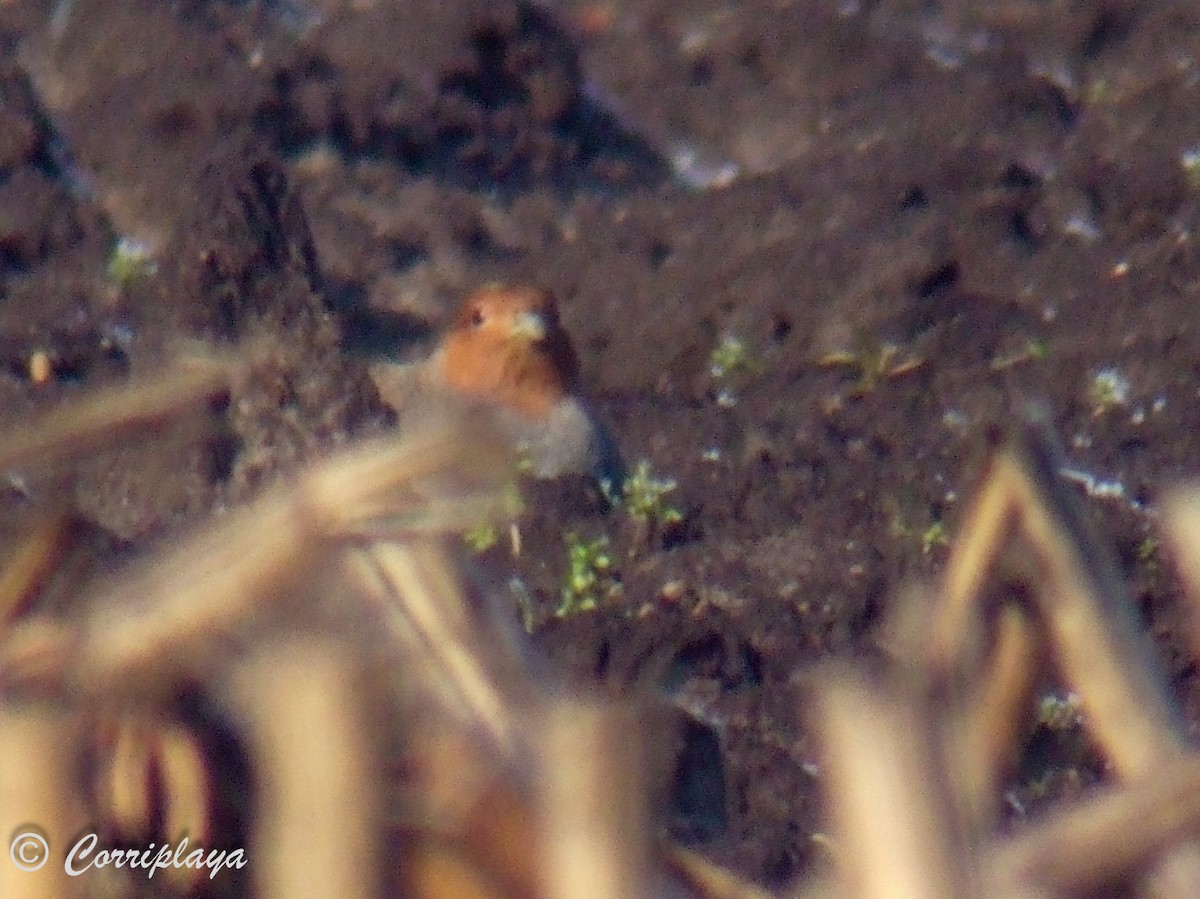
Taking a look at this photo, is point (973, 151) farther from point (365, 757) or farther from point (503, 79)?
point (365, 757)

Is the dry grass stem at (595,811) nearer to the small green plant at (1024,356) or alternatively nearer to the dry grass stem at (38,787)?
the dry grass stem at (38,787)

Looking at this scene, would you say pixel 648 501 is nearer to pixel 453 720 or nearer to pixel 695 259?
pixel 695 259

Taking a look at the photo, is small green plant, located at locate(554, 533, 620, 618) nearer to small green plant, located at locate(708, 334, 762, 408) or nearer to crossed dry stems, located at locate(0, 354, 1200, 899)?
small green plant, located at locate(708, 334, 762, 408)

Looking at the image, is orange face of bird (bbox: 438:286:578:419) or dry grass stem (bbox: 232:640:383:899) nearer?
dry grass stem (bbox: 232:640:383:899)

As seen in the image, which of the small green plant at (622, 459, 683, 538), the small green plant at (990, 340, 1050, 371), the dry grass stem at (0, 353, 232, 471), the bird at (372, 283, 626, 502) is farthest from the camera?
the bird at (372, 283, 626, 502)

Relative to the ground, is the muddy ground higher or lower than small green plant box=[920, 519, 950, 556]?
higher

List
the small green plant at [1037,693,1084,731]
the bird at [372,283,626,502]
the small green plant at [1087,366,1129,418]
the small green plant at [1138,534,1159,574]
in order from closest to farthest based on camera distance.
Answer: the small green plant at [1037,693,1084,731]
the small green plant at [1138,534,1159,574]
the small green plant at [1087,366,1129,418]
the bird at [372,283,626,502]

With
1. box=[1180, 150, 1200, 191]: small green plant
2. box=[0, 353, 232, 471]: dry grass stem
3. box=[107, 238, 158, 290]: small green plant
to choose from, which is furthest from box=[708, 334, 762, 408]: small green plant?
box=[0, 353, 232, 471]: dry grass stem
